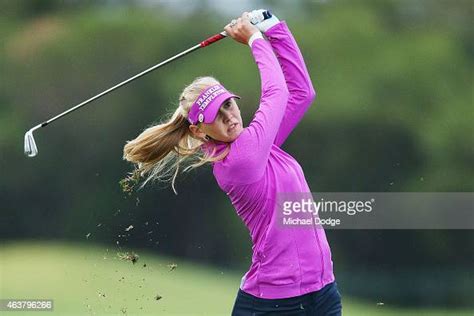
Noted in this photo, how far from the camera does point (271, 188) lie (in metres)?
2.52

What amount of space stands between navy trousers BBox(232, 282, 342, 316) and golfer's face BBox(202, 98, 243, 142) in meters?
0.48

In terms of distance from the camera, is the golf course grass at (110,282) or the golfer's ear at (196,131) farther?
the golf course grass at (110,282)

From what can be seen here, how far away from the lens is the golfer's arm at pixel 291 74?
2.63m

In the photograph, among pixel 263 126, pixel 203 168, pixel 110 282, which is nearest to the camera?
pixel 263 126

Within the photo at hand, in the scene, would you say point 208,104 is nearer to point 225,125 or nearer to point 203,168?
point 225,125

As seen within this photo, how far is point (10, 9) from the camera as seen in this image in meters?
5.05

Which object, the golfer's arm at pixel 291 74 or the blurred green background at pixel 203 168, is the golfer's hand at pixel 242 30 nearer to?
the golfer's arm at pixel 291 74

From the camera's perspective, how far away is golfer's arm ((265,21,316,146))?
263cm

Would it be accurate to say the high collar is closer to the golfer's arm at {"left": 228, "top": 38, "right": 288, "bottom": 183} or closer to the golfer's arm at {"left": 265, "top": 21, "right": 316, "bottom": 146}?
the golfer's arm at {"left": 228, "top": 38, "right": 288, "bottom": 183}

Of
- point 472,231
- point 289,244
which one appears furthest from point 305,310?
point 472,231

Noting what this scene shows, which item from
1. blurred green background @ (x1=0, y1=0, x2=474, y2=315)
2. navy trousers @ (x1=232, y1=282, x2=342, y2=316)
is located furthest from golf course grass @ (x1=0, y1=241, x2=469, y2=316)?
navy trousers @ (x1=232, y1=282, x2=342, y2=316)

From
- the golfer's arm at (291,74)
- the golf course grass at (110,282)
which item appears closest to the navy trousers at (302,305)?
the golfer's arm at (291,74)

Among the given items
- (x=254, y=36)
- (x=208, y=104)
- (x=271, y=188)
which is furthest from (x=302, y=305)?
(x=254, y=36)

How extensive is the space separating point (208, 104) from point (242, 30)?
240 millimetres
